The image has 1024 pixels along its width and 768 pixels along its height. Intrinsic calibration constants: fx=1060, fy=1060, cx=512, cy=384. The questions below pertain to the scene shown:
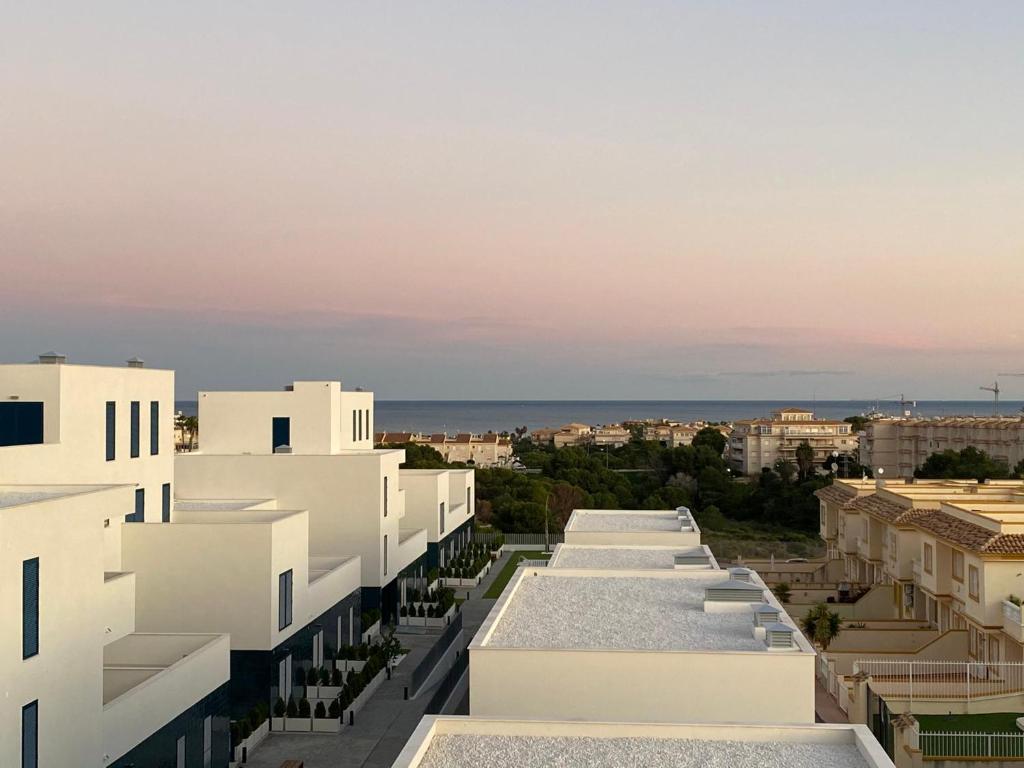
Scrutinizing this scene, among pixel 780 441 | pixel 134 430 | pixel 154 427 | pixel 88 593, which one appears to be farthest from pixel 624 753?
pixel 780 441

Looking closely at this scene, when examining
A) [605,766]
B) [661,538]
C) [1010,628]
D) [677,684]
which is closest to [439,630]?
[661,538]

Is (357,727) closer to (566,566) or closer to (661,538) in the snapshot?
(566,566)

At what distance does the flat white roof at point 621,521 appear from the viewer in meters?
35.0

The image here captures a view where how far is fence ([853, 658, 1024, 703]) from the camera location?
2661 cm

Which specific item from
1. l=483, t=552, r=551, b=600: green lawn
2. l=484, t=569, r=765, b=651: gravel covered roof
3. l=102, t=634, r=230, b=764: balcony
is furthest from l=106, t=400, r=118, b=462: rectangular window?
l=483, t=552, r=551, b=600: green lawn

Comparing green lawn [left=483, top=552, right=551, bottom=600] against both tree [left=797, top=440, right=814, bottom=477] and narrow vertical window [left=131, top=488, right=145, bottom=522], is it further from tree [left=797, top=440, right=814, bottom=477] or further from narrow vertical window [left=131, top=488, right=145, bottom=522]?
tree [left=797, top=440, right=814, bottom=477]

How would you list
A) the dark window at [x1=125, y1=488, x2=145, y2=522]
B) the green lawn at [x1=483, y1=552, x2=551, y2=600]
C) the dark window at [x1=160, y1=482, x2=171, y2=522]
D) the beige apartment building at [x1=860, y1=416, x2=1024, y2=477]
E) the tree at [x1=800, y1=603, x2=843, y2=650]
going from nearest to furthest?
1. the dark window at [x1=125, y1=488, x2=145, y2=522]
2. the dark window at [x1=160, y1=482, x2=171, y2=522]
3. the tree at [x1=800, y1=603, x2=843, y2=650]
4. the green lawn at [x1=483, y1=552, x2=551, y2=600]
5. the beige apartment building at [x1=860, y1=416, x2=1024, y2=477]

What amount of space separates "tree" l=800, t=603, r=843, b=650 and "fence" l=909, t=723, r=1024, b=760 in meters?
8.17

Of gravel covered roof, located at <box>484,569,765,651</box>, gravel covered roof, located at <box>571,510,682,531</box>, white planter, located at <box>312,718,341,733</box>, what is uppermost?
gravel covered roof, located at <box>484,569,765,651</box>

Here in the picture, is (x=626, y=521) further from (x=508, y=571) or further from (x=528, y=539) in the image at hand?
(x=528, y=539)

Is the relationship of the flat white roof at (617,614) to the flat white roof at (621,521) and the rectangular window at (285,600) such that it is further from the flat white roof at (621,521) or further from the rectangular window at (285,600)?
the flat white roof at (621,521)

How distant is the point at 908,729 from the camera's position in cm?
2267

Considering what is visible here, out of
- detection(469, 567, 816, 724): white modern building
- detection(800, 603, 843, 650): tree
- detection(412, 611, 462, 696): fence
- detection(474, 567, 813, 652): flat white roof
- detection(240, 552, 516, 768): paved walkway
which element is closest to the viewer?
detection(469, 567, 816, 724): white modern building

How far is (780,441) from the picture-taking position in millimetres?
131625
